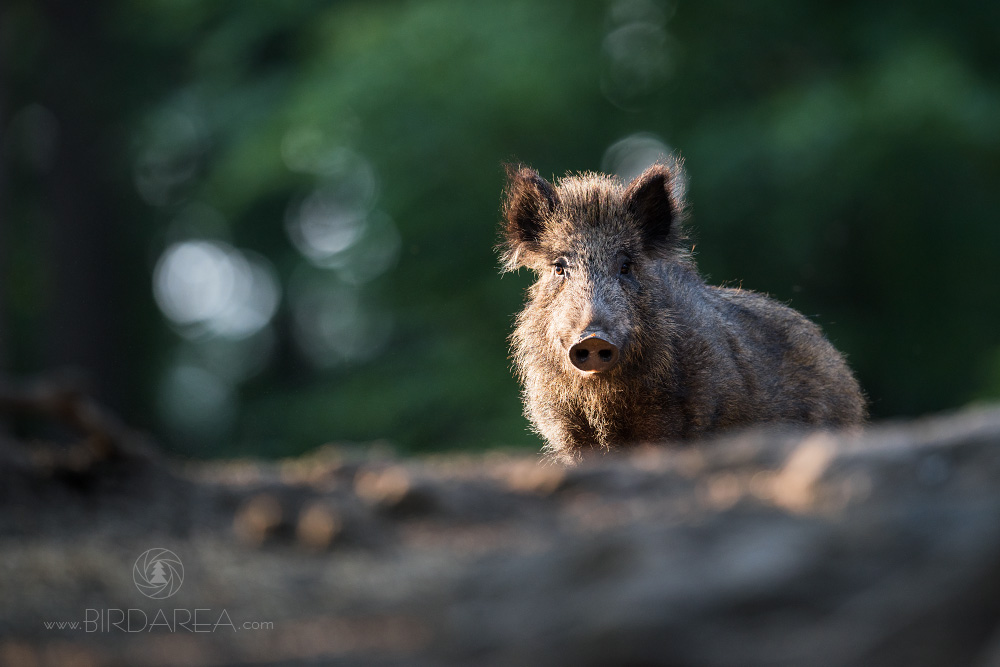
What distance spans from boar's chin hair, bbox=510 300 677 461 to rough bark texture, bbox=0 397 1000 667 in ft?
9.38

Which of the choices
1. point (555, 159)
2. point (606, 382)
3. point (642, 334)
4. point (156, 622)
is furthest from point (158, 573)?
point (555, 159)

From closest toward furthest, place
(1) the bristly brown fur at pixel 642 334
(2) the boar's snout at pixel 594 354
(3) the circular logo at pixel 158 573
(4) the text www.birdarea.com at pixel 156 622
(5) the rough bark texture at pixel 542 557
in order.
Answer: (5) the rough bark texture at pixel 542 557, (4) the text www.birdarea.com at pixel 156 622, (3) the circular logo at pixel 158 573, (2) the boar's snout at pixel 594 354, (1) the bristly brown fur at pixel 642 334

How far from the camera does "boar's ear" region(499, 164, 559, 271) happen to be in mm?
7020

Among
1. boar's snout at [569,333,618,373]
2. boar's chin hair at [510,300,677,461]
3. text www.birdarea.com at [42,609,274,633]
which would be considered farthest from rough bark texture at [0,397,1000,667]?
boar's chin hair at [510,300,677,461]

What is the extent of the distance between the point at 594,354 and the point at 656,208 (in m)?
1.65

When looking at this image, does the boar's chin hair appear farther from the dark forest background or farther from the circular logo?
the dark forest background

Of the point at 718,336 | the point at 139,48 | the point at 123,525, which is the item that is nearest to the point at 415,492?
the point at 123,525

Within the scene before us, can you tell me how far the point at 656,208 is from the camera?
6.91 metres

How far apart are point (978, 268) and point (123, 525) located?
12703mm

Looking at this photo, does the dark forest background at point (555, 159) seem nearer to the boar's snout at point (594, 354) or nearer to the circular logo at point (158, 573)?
the boar's snout at point (594, 354)

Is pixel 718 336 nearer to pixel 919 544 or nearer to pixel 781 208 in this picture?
pixel 919 544

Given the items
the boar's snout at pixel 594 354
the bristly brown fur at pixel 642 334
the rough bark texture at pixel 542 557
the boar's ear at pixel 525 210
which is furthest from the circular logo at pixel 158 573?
the boar's ear at pixel 525 210

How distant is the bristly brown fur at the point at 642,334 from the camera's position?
620 cm

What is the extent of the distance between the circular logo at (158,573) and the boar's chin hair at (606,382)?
3.55m
